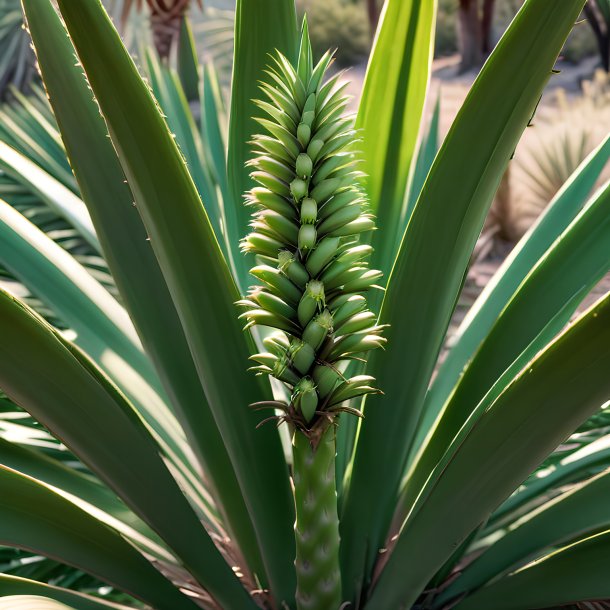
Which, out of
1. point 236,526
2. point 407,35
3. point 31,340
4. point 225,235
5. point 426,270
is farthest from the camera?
point 225,235

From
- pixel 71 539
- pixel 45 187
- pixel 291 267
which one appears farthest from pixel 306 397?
pixel 45 187

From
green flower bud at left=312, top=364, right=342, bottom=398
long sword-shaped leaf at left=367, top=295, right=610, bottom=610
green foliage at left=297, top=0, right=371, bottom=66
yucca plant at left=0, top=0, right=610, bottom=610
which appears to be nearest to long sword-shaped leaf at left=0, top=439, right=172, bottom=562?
yucca plant at left=0, top=0, right=610, bottom=610

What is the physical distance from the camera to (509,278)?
4.56 feet

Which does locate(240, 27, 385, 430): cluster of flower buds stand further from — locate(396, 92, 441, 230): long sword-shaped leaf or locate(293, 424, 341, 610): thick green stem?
locate(396, 92, 441, 230): long sword-shaped leaf

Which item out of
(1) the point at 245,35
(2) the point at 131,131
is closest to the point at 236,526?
(2) the point at 131,131

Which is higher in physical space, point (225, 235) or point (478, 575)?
Result: point (225, 235)

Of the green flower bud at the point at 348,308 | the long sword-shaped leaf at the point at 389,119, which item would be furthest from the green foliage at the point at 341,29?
the green flower bud at the point at 348,308

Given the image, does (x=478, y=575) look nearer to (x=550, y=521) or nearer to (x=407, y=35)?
(x=550, y=521)

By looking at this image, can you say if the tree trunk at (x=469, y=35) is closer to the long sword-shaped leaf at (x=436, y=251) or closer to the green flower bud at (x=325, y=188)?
the long sword-shaped leaf at (x=436, y=251)

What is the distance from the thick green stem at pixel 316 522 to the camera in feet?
2.79

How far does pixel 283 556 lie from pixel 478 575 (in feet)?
0.91

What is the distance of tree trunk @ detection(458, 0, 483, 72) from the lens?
10.5 meters

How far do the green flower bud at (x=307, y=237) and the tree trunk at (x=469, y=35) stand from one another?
1051 centimetres

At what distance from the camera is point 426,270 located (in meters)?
0.96
